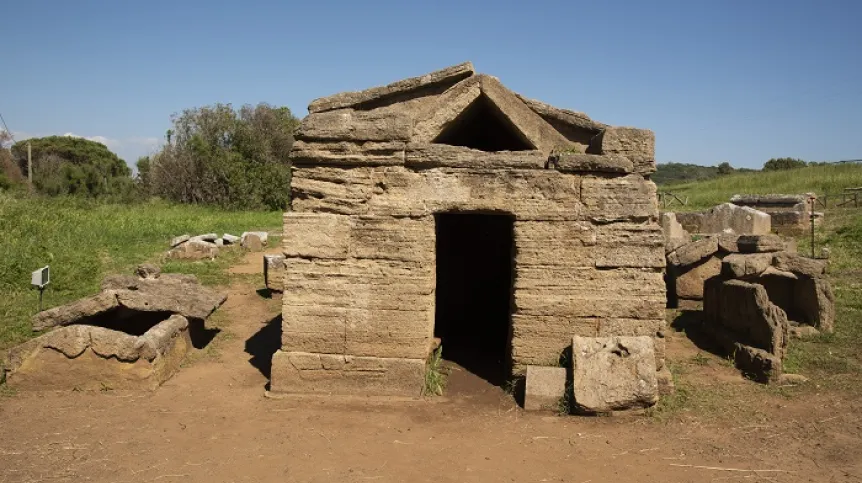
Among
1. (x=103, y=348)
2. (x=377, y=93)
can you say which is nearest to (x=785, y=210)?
(x=377, y=93)

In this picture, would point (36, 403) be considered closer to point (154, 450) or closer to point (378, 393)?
point (154, 450)

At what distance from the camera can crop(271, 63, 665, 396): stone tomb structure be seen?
6879 millimetres

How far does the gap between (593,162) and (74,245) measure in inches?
500

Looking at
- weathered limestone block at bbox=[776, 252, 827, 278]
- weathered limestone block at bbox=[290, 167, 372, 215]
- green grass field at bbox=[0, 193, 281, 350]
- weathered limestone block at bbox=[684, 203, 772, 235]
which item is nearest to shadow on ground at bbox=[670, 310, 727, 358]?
weathered limestone block at bbox=[776, 252, 827, 278]

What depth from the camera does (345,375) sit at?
6.95m

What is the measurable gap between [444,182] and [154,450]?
378 centimetres

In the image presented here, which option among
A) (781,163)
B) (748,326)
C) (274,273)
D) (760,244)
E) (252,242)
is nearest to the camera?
(748,326)

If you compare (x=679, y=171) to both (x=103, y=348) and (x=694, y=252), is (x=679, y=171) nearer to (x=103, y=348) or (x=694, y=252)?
(x=694, y=252)

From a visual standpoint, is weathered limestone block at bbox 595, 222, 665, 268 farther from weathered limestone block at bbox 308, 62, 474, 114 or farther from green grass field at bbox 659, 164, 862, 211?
green grass field at bbox 659, 164, 862, 211

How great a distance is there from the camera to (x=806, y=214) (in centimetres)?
1897

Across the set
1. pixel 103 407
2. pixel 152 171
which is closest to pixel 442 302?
pixel 103 407

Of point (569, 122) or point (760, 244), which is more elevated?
point (569, 122)

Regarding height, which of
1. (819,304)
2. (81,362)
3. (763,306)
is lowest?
(81,362)

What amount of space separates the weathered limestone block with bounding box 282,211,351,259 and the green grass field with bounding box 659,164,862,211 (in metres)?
21.3
